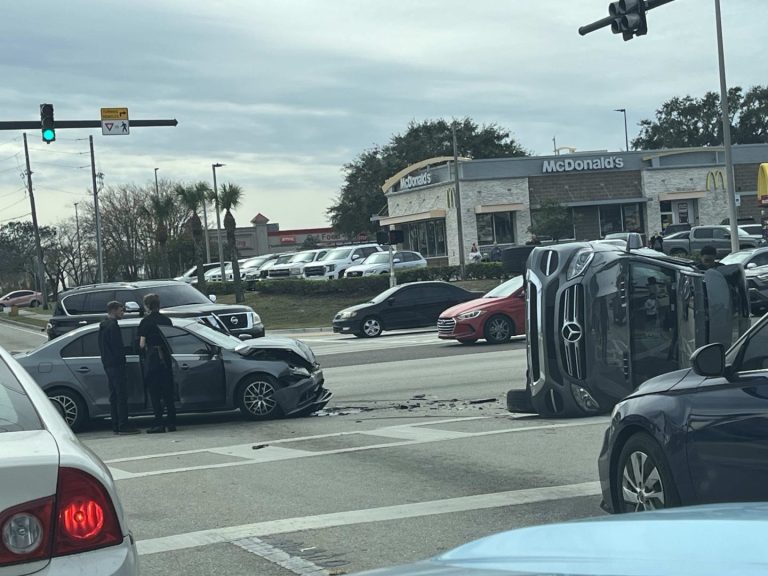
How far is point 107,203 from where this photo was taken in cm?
8838

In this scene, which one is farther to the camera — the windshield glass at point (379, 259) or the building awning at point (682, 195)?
the building awning at point (682, 195)

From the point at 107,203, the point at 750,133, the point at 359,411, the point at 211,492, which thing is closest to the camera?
A: the point at 211,492

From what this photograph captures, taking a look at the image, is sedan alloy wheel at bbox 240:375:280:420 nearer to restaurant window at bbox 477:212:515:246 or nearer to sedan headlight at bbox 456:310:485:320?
sedan headlight at bbox 456:310:485:320

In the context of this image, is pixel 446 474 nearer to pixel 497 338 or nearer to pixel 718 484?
pixel 718 484

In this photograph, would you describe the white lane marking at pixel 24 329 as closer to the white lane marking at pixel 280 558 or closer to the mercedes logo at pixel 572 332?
the mercedes logo at pixel 572 332

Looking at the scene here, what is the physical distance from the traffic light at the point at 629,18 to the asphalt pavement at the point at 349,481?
6957 millimetres

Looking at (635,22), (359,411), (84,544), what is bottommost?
(359,411)

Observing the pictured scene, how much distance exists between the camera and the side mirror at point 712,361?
6.25 metres

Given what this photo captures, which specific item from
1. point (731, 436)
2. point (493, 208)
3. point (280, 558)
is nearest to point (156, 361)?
point (280, 558)

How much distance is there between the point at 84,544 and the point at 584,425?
30.9ft

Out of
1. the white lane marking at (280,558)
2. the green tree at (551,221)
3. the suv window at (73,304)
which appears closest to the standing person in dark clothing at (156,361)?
→ the white lane marking at (280,558)

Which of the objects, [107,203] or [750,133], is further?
[750,133]

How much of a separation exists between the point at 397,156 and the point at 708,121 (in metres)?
32.8

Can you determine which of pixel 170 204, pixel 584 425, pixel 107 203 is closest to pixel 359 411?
pixel 584 425
